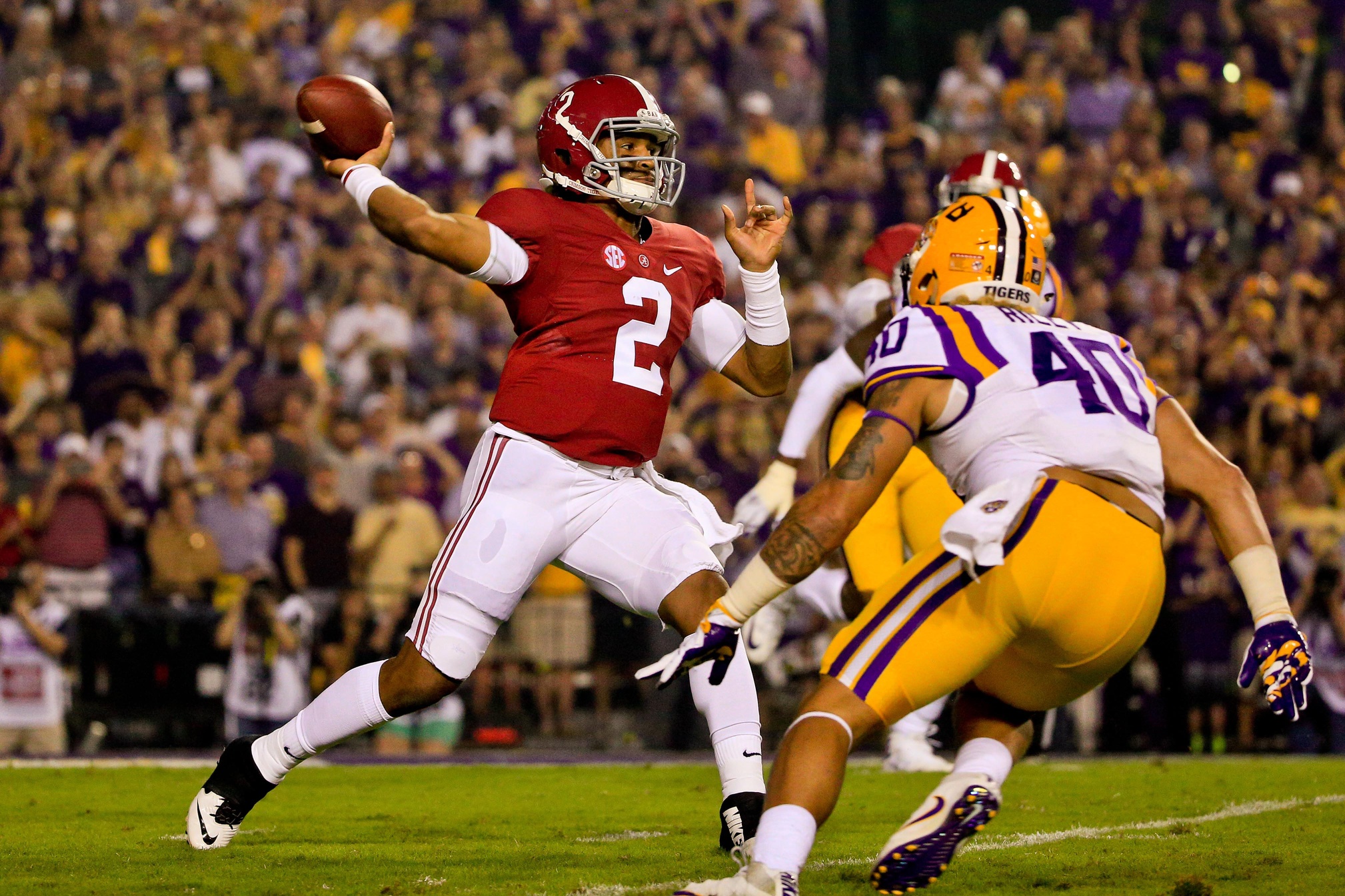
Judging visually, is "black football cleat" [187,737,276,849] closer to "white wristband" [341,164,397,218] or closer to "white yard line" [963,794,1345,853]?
"white wristband" [341,164,397,218]

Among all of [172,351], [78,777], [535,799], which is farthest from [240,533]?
[535,799]

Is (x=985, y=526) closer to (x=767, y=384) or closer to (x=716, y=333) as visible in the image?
(x=767, y=384)

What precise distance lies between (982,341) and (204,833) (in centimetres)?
261

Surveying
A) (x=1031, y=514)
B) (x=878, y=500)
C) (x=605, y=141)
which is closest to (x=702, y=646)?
(x=1031, y=514)

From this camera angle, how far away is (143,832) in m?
5.25

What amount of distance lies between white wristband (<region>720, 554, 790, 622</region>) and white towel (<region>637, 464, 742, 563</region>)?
1.10 metres

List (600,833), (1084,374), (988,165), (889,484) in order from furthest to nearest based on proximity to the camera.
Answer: (988,165), (889,484), (600,833), (1084,374)

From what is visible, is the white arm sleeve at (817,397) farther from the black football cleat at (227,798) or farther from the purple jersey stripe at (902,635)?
the purple jersey stripe at (902,635)

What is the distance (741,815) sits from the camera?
451 centimetres

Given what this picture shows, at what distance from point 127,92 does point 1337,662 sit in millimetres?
9696

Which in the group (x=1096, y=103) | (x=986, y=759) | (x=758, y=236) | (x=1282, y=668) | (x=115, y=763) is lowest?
(x=115, y=763)

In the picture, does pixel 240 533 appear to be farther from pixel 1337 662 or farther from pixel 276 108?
pixel 1337 662

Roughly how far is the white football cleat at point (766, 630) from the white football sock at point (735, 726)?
290cm

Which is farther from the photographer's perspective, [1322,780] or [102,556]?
[102,556]
